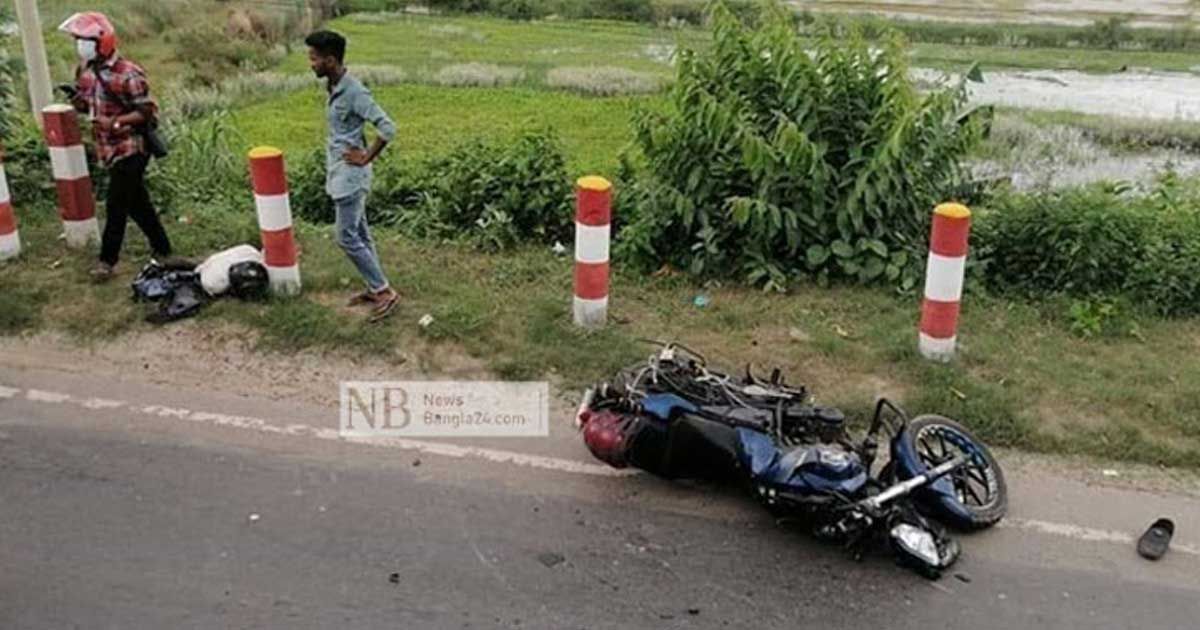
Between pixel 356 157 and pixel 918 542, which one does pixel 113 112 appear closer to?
pixel 356 157

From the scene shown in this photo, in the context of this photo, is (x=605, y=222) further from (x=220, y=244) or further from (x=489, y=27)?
(x=489, y=27)

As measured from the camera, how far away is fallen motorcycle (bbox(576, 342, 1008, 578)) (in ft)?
14.9

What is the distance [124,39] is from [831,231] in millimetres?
23289

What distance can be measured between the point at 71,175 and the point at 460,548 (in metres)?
4.57

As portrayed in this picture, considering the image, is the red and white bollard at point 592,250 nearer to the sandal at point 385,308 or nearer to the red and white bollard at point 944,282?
the sandal at point 385,308

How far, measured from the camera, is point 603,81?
75.8 ft

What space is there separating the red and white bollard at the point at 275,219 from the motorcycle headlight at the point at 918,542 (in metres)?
4.05

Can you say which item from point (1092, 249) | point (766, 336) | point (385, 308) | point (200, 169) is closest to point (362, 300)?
point (385, 308)

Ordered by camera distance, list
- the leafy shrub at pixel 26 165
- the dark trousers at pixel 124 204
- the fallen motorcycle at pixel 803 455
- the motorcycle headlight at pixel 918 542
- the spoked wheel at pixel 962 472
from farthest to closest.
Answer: the leafy shrub at pixel 26 165 → the dark trousers at pixel 124 204 → the spoked wheel at pixel 962 472 → the fallen motorcycle at pixel 803 455 → the motorcycle headlight at pixel 918 542

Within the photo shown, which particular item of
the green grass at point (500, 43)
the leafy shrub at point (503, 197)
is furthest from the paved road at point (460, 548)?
the green grass at point (500, 43)

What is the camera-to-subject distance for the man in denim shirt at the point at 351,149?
628 cm

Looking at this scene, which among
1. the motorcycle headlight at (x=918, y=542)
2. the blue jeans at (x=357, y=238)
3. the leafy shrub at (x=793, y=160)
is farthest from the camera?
the leafy shrub at (x=793, y=160)

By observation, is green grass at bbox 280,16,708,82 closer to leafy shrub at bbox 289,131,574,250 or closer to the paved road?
leafy shrub at bbox 289,131,574,250

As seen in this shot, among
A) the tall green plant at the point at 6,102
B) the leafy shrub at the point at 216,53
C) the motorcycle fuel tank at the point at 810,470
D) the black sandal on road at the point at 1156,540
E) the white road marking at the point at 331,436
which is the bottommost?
the leafy shrub at the point at 216,53
